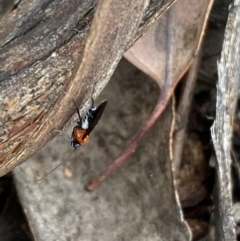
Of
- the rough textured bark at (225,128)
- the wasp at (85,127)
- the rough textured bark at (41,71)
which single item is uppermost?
the rough textured bark at (41,71)

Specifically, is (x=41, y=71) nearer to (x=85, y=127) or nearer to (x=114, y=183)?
(x=85, y=127)

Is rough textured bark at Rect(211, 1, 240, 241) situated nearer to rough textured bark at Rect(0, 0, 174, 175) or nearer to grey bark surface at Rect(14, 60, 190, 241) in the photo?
grey bark surface at Rect(14, 60, 190, 241)

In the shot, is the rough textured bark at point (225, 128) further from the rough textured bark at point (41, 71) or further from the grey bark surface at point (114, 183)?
the rough textured bark at point (41, 71)

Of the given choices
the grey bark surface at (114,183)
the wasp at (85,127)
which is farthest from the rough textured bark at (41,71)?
the grey bark surface at (114,183)

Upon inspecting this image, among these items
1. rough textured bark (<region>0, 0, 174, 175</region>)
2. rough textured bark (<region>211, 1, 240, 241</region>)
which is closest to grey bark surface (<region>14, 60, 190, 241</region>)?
rough textured bark (<region>211, 1, 240, 241</region>)

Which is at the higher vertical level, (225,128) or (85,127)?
(85,127)

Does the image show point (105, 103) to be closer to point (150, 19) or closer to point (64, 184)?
point (64, 184)

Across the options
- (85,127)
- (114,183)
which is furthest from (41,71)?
(114,183)

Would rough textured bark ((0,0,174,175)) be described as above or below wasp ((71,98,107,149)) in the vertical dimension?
above

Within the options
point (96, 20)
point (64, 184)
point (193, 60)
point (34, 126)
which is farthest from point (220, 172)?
point (96, 20)

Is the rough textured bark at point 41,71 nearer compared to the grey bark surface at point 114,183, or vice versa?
the rough textured bark at point 41,71

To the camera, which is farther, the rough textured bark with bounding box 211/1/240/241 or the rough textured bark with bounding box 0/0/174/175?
the rough textured bark with bounding box 211/1/240/241

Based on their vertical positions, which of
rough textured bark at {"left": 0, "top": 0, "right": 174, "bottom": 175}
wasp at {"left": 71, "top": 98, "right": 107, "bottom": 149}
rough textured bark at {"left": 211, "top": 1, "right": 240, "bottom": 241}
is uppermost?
rough textured bark at {"left": 0, "top": 0, "right": 174, "bottom": 175}
